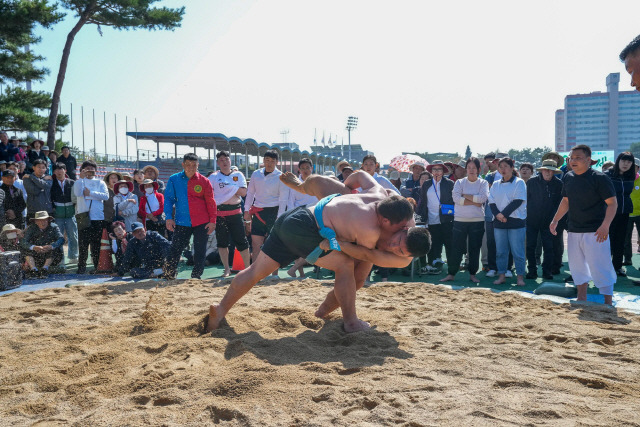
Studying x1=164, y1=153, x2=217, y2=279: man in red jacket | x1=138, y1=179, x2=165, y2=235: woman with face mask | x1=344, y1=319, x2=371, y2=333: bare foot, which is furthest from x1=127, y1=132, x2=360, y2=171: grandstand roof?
x1=344, y1=319, x2=371, y2=333: bare foot

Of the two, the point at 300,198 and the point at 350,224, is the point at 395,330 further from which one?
the point at 300,198

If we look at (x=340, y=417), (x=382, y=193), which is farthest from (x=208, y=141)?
(x=340, y=417)

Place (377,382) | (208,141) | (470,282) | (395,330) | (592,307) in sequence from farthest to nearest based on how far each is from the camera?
(208,141), (470,282), (592,307), (395,330), (377,382)

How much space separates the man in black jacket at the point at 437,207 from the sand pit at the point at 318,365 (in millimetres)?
2528

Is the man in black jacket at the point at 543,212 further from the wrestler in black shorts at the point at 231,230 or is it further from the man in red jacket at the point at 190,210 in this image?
the man in red jacket at the point at 190,210

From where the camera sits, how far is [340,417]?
2.46 metres

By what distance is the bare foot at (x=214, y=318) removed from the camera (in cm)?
396

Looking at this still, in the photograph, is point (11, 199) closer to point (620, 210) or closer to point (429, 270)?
point (429, 270)

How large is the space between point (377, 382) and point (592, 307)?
316 centimetres

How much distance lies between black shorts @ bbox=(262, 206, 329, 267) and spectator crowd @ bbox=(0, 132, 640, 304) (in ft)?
9.39

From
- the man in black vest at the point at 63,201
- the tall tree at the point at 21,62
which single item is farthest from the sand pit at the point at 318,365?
the tall tree at the point at 21,62

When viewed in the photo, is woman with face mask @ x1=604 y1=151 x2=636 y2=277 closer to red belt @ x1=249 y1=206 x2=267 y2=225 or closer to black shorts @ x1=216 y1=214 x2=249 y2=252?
red belt @ x1=249 y1=206 x2=267 y2=225

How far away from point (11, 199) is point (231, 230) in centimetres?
394

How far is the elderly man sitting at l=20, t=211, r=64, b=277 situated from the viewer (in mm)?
7598
